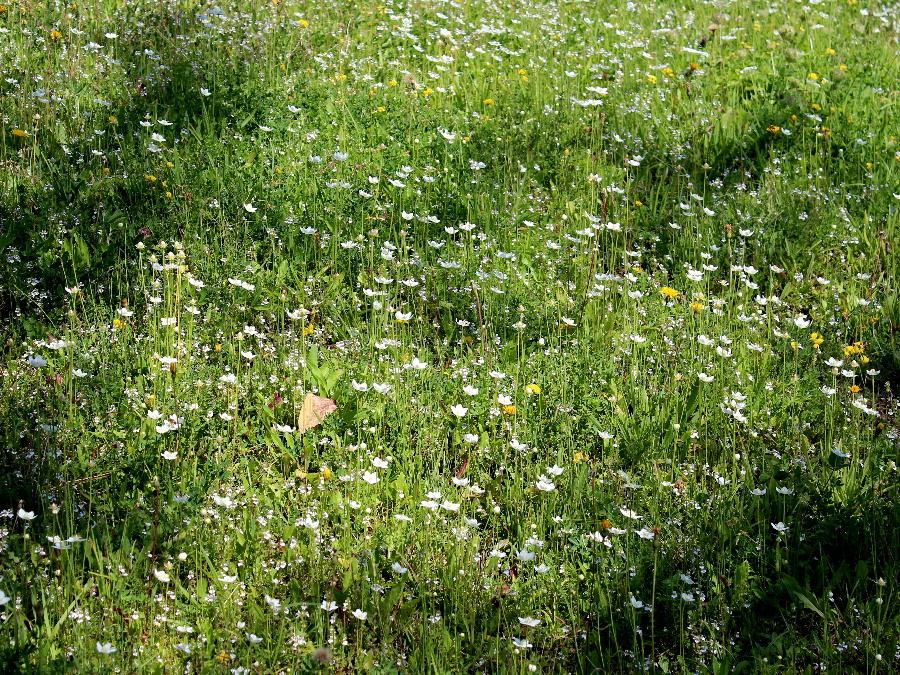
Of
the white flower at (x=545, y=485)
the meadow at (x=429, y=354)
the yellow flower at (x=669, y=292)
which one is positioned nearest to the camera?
the meadow at (x=429, y=354)

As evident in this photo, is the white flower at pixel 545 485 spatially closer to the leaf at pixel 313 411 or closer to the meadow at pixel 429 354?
the meadow at pixel 429 354

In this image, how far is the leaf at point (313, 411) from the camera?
380cm

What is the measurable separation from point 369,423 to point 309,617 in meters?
1.02

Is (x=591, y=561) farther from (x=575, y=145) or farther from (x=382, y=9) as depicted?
(x=382, y=9)

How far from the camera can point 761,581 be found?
11.0 feet

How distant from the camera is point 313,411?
385cm

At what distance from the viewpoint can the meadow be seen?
308 centimetres

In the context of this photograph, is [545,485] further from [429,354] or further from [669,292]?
[669,292]

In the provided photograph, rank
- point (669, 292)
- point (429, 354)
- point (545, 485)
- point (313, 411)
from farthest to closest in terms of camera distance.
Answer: point (669, 292) → point (429, 354) → point (313, 411) → point (545, 485)

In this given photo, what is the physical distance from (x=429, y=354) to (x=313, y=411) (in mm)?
686

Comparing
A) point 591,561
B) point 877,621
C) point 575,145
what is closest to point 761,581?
point 877,621

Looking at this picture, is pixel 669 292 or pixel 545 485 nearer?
pixel 545 485

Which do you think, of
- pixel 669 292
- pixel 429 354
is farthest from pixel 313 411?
pixel 669 292

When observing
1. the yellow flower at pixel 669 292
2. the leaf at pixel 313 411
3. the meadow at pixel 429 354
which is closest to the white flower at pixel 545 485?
the meadow at pixel 429 354
